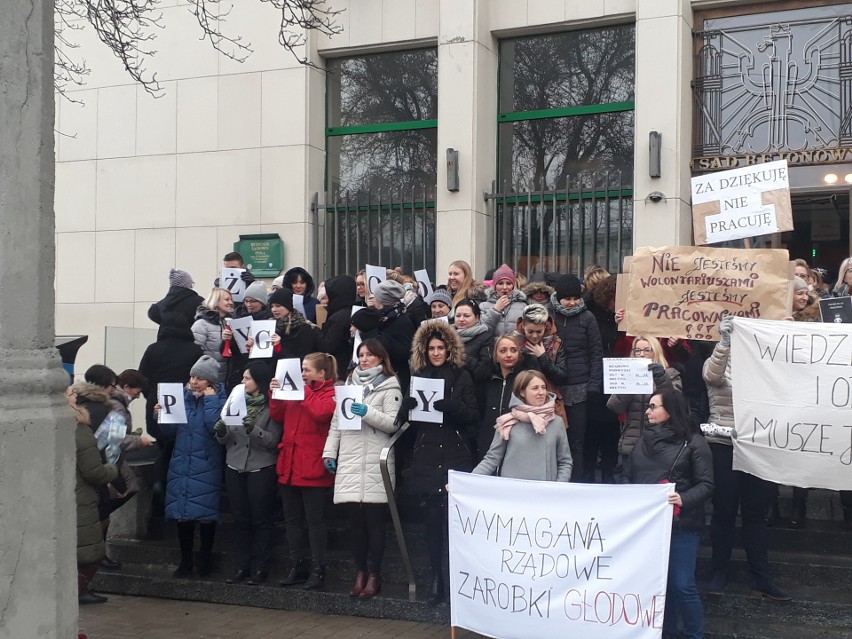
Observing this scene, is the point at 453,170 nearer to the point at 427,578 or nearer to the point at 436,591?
the point at 427,578

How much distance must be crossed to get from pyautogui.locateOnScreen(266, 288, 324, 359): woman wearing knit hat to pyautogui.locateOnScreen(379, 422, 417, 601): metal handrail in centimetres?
144

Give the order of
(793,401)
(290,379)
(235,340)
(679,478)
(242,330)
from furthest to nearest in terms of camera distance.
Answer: (235,340) < (242,330) < (290,379) < (793,401) < (679,478)

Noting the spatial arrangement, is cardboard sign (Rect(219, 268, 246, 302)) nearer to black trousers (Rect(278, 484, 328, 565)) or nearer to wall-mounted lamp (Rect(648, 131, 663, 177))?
black trousers (Rect(278, 484, 328, 565))

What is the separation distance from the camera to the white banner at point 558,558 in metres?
6.95

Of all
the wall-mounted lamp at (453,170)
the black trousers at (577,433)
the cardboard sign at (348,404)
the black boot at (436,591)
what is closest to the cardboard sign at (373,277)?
the cardboard sign at (348,404)

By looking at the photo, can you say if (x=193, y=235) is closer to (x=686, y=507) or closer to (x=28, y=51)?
(x=686, y=507)

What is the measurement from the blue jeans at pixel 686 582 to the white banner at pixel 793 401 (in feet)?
2.37

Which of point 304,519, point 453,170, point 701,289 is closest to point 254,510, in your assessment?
point 304,519

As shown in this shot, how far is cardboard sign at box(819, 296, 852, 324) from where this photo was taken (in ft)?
26.8

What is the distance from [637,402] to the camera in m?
8.17

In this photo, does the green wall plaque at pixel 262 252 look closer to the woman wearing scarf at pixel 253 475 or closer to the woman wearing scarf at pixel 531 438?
the woman wearing scarf at pixel 253 475

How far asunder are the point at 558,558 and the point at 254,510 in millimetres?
→ 3009

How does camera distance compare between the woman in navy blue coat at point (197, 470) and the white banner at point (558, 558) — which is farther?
the woman in navy blue coat at point (197, 470)

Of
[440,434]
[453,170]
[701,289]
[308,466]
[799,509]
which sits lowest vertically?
[799,509]
